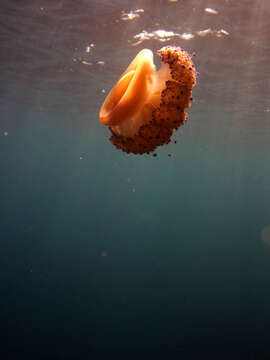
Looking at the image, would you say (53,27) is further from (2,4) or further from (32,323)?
(32,323)

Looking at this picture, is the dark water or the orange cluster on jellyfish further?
the dark water

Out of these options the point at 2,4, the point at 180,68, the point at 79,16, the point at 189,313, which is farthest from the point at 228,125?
the point at 180,68

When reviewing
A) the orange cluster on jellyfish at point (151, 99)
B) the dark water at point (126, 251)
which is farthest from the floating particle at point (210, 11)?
the orange cluster on jellyfish at point (151, 99)

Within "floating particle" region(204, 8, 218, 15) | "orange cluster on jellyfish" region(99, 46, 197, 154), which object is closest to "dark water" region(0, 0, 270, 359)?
"floating particle" region(204, 8, 218, 15)

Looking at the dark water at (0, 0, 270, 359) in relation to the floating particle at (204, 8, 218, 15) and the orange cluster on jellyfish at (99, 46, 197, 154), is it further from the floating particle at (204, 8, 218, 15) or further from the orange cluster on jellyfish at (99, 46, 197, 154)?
the orange cluster on jellyfish at (99, 46, 197, 154)

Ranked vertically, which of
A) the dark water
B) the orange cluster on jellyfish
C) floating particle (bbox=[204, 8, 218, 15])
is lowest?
the dark water

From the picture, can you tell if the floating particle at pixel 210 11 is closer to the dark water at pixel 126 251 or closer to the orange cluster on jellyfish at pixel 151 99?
the dark water at pixel 126 251

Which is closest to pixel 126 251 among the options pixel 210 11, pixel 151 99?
pixel 210 11

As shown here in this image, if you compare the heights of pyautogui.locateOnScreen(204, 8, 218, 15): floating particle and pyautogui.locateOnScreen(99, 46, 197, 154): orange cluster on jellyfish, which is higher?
pyautogui.locateOnScreen(99, 46, 197, 154): orange cluster on jellyfish
